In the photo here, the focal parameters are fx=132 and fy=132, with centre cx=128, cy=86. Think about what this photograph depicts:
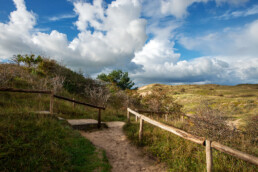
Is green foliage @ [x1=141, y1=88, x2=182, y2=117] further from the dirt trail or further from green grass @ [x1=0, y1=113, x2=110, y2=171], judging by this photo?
green grass @ [x1=0, y1=113, x2=110, y2=171]

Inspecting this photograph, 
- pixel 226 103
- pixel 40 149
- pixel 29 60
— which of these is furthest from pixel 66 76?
pixel 226 103

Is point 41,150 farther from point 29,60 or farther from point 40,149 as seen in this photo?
point 29,60

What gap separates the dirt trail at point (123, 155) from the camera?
3.68 metres

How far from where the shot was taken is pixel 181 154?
3.78 metres

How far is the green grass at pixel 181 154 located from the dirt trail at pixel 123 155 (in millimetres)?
303

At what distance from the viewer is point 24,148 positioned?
3109 millimetres

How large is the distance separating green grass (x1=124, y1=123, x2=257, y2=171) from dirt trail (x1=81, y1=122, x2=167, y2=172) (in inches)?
11.9

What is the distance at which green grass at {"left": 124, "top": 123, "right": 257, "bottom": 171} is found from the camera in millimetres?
3066

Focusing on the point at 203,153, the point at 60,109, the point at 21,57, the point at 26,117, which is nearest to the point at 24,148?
the point at 26,117

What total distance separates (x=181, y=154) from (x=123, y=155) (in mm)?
1836

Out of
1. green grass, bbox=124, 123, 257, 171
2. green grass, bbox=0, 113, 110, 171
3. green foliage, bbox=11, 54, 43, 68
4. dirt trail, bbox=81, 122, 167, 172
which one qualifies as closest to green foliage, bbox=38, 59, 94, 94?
green foliage, bbox=11, 54, 43, 68

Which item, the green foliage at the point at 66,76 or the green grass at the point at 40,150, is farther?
the green foliage at the point at 66,76

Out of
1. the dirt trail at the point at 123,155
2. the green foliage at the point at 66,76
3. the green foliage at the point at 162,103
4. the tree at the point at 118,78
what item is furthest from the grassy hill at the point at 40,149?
the tree at the point at 118,78

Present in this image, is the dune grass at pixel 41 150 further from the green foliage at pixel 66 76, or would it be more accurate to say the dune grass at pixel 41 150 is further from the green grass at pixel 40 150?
the green foliage at pixel 66 76
